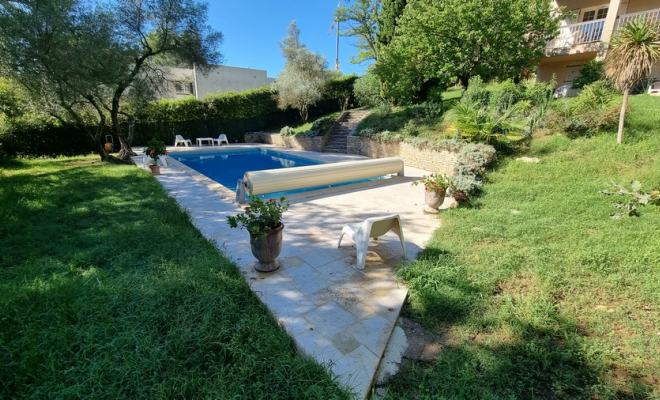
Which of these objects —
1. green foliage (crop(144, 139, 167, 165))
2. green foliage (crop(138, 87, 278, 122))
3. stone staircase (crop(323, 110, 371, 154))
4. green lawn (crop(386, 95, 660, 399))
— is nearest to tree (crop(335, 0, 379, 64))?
stone staircase (crop(323, 110, 371, 154))

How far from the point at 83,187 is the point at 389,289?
789 centimetres

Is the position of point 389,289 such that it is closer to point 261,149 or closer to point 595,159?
point 595,159

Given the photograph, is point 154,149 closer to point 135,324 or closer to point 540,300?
point 135,324

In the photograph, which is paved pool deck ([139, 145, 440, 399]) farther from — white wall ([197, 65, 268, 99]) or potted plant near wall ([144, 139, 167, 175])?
white wall ([197, 65, 268, 99])

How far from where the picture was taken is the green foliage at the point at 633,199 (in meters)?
4.33

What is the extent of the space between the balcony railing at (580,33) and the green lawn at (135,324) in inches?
702

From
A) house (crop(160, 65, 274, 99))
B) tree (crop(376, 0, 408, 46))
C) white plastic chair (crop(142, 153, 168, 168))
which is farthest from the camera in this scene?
house (crop(160, 65, 274, 99))

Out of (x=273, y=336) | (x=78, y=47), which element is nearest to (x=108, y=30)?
(x=78, y=47)

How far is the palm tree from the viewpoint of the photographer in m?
6.36

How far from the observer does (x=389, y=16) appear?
14.8 metres

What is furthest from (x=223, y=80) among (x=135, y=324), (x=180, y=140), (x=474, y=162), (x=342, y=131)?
(x=135, y=324)

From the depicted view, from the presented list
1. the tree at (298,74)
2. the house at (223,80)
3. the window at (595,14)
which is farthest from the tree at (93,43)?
the window at (595,14)

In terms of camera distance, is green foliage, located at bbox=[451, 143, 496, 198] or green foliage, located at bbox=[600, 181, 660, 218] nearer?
green foliage, located at bbox=[600, 181, 660, 218]

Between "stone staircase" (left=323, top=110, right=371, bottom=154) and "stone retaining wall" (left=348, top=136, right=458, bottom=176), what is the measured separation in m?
1.36
